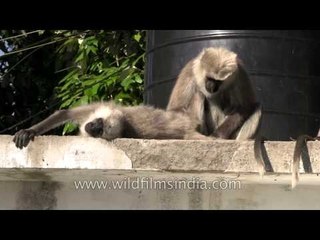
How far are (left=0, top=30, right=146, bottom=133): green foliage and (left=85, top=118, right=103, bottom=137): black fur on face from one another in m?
3.06

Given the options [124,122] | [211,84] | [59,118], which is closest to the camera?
[124,122]

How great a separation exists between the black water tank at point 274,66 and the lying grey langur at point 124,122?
3.54 feet

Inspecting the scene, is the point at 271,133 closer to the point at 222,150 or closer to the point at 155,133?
the point at 155,133

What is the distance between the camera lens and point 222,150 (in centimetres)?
501

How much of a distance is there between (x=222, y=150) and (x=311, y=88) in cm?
251

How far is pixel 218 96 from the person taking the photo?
700 cm

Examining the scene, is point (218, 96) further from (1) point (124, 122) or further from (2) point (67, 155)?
(2) point (67, 155)

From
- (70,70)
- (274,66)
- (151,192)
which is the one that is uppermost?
(274,66)

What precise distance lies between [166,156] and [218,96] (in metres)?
2.06

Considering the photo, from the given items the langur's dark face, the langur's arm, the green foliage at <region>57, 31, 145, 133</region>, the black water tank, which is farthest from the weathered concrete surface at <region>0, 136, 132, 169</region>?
the green foliage at <region>57, 31, 145, 133</region>

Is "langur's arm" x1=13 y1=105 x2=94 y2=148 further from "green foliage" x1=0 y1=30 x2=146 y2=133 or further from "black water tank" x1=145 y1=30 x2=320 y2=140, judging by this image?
"green foliage" x1=0 y1=30 x2=146 y2=133

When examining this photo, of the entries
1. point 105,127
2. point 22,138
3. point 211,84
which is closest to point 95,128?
point 105,127

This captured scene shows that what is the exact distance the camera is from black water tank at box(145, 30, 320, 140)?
7.25m
